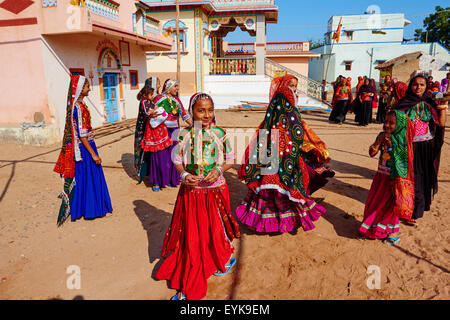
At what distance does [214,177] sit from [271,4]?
18.3 meters

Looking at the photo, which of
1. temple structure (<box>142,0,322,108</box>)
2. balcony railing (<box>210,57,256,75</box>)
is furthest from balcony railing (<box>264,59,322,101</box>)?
balcony railing (<box>210,57,256,75</box>)

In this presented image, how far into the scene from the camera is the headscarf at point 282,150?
3475 millimetres

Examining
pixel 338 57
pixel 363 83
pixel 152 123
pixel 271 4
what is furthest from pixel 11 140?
pixel 338 57

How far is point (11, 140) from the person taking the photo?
28.2 feet

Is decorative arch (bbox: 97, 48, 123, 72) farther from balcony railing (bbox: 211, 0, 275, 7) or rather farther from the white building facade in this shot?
the white building facade

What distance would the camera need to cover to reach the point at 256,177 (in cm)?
359

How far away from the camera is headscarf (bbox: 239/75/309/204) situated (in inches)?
137

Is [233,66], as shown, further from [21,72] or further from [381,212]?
[381,212]

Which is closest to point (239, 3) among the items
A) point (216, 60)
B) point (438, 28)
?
point (216, 60)

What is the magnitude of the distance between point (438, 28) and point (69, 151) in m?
38.9

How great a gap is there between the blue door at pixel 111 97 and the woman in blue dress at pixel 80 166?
8.21 m

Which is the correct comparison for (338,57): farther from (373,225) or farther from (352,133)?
(373,225)

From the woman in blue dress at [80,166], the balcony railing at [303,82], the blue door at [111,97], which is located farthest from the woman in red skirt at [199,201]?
the balcony railing at [303,82]
